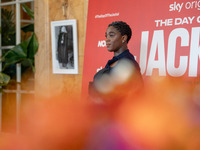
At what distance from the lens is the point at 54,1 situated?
3.03m

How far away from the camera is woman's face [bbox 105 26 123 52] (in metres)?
1.29

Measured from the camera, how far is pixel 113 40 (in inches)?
51.1

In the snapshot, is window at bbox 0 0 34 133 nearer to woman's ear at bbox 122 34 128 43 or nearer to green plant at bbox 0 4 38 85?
green plant at bbox 0 4 38 85

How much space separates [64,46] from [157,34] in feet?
3.58

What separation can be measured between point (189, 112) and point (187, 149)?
59 millimetres

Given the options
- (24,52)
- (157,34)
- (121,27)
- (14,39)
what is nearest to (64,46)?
(24,52)

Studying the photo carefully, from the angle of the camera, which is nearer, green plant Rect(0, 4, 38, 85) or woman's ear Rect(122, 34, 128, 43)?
woman's ear Rect(122, 34, 128, 43)

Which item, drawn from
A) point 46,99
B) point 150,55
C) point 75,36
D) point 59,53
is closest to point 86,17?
point 75,36

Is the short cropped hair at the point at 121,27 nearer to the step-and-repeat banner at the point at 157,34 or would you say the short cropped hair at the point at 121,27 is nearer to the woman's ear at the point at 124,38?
the woman's ear at the point at 124,38

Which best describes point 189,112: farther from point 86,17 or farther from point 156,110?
point 86,17

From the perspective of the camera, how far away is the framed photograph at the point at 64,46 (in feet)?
9.39

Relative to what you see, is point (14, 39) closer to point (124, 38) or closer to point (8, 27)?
point (8, 27)

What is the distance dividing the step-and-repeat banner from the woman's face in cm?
61

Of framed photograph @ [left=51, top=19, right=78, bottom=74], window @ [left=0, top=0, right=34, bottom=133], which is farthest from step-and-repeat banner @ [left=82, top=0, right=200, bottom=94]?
window @ [left=0, top=0, right=34, bottom=133]
